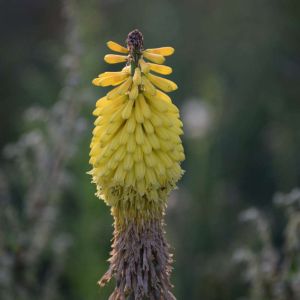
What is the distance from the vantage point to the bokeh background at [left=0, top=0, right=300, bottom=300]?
214 inches

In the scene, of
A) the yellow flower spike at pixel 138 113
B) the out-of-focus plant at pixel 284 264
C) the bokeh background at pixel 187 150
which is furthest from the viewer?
the bokeh background at pixel 187 150

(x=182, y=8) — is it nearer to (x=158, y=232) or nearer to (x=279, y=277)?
(x=279, y=277)

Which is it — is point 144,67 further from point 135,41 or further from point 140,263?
point 140,263

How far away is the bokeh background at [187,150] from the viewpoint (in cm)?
544

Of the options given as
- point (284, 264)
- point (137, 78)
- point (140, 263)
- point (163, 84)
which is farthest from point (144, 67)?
point (284, 264)

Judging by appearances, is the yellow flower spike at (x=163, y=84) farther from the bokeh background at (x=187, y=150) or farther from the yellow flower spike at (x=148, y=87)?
the bokeh background at (x=187, y=150)

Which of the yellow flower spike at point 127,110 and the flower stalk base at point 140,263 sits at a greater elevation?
the yellow flower spike at point 127,110

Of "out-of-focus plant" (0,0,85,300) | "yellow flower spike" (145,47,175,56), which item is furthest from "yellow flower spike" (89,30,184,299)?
"out-of-focus plant" (0,0,85,300)

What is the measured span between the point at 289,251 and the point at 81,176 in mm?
2764

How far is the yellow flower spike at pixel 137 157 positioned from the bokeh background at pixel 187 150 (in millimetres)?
1484

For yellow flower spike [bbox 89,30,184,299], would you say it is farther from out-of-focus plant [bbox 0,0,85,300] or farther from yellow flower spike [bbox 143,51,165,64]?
out-of-focus plant [bbox 0,0,85,300]

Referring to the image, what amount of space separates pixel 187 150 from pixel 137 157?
5.28 m

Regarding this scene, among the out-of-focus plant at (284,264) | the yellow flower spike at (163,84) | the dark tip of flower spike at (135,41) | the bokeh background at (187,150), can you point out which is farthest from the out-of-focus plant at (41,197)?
the dark tip of flower spike at (135,41)

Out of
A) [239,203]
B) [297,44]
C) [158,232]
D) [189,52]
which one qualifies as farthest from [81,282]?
[189,52]
